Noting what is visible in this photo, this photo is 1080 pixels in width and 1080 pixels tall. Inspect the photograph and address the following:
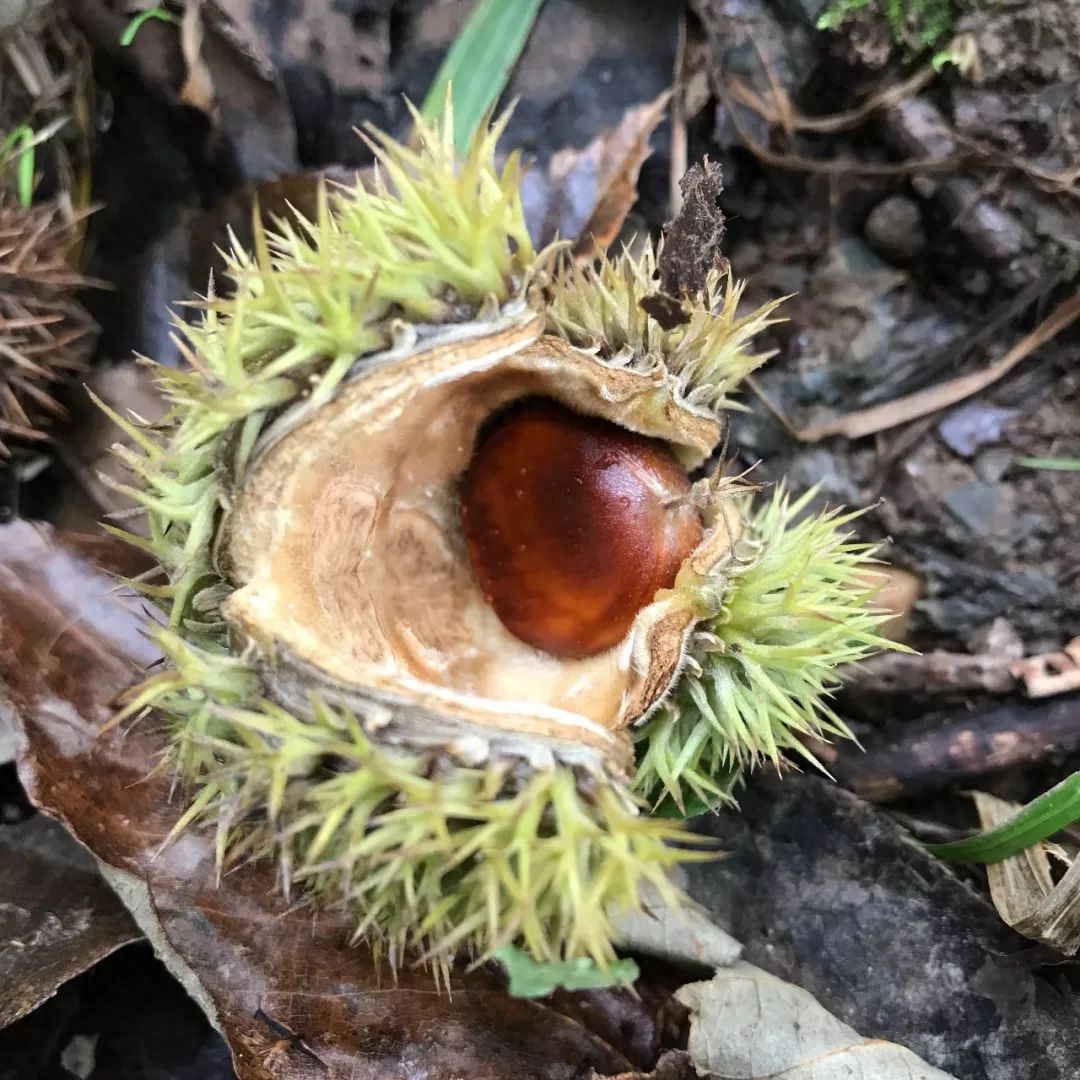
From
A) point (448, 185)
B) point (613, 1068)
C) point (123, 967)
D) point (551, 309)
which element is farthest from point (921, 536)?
point (123, 967)

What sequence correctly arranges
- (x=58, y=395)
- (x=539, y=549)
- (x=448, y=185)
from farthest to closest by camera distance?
(x=58, y=395) → (x=539, y=549) → (x=448, y=185)

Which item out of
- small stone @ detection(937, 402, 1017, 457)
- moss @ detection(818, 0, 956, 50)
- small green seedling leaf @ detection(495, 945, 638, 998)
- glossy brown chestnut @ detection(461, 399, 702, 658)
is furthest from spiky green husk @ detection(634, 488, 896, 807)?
moss @ detection(818, 0, 956, 50)

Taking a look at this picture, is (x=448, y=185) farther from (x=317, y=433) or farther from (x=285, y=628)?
(x=285, y=628)

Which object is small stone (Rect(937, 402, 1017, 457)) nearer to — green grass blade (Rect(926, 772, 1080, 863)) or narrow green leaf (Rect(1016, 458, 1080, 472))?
narrow green leaf (Rect(1016, 458, 1080, 472))

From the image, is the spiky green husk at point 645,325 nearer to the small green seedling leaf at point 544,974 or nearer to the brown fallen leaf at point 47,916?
the small green seedling leaf at point 544,974

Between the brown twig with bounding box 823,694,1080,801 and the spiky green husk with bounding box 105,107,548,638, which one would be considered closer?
the spiky green husk with bounding box 105,107,548,638

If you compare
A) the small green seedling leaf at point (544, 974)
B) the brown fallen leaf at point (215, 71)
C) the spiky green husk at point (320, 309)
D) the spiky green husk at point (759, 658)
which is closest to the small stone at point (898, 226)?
the spiky green husk at point (759, 658)

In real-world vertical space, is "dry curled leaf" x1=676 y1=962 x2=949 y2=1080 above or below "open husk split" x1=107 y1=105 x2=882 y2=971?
below
